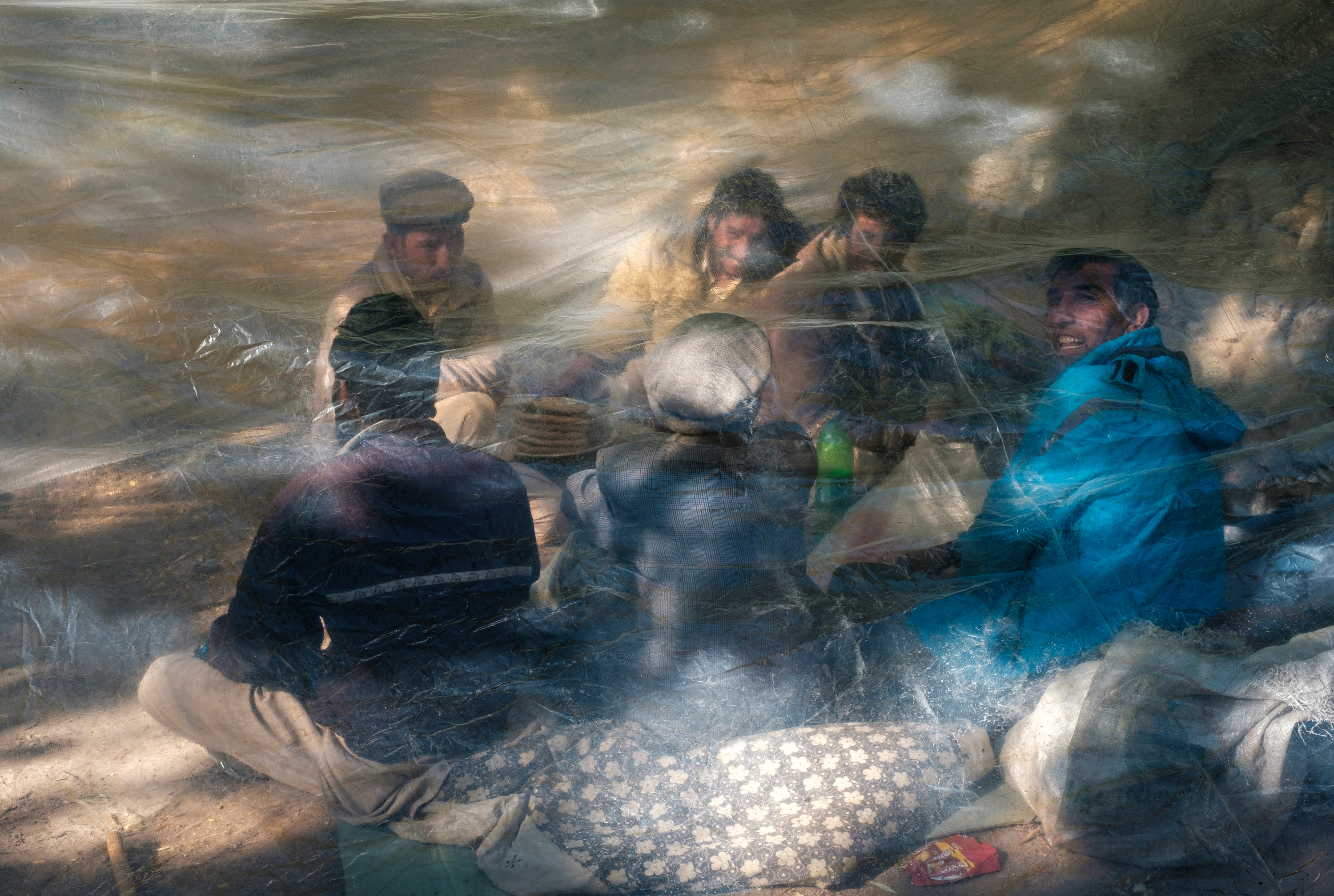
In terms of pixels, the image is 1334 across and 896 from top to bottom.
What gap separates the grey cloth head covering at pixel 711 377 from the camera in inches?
64.6

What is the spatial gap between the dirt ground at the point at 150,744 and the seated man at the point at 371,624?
0.23 ft

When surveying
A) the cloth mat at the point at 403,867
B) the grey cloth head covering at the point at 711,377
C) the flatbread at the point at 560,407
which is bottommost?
the cloth mat at the point at 403,867

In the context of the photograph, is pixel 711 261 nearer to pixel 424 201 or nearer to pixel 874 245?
pixel 874 245

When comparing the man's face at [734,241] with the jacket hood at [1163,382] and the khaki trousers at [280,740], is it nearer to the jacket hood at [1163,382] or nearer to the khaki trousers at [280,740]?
the jacket hood at [1163,382]

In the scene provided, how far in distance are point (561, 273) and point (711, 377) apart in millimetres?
558

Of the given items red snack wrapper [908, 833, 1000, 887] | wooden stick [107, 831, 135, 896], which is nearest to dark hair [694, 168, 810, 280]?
red snack wrapper [908, 833, 1000, 887]

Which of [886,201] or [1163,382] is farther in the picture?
[886,201]

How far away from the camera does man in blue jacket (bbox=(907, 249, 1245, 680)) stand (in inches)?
67.9

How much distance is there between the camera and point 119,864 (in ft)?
5.51

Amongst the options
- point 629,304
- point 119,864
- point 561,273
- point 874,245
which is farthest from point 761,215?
point 119,864

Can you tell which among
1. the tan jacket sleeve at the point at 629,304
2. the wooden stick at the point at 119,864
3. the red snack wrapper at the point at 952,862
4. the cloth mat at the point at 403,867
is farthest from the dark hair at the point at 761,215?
the wooden stick at the point at 119,864

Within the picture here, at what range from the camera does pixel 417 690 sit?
173 cm

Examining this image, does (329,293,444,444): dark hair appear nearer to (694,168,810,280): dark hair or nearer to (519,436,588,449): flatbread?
(519,436,588,449): flatbread

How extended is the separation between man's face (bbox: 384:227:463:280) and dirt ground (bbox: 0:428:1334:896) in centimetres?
46
